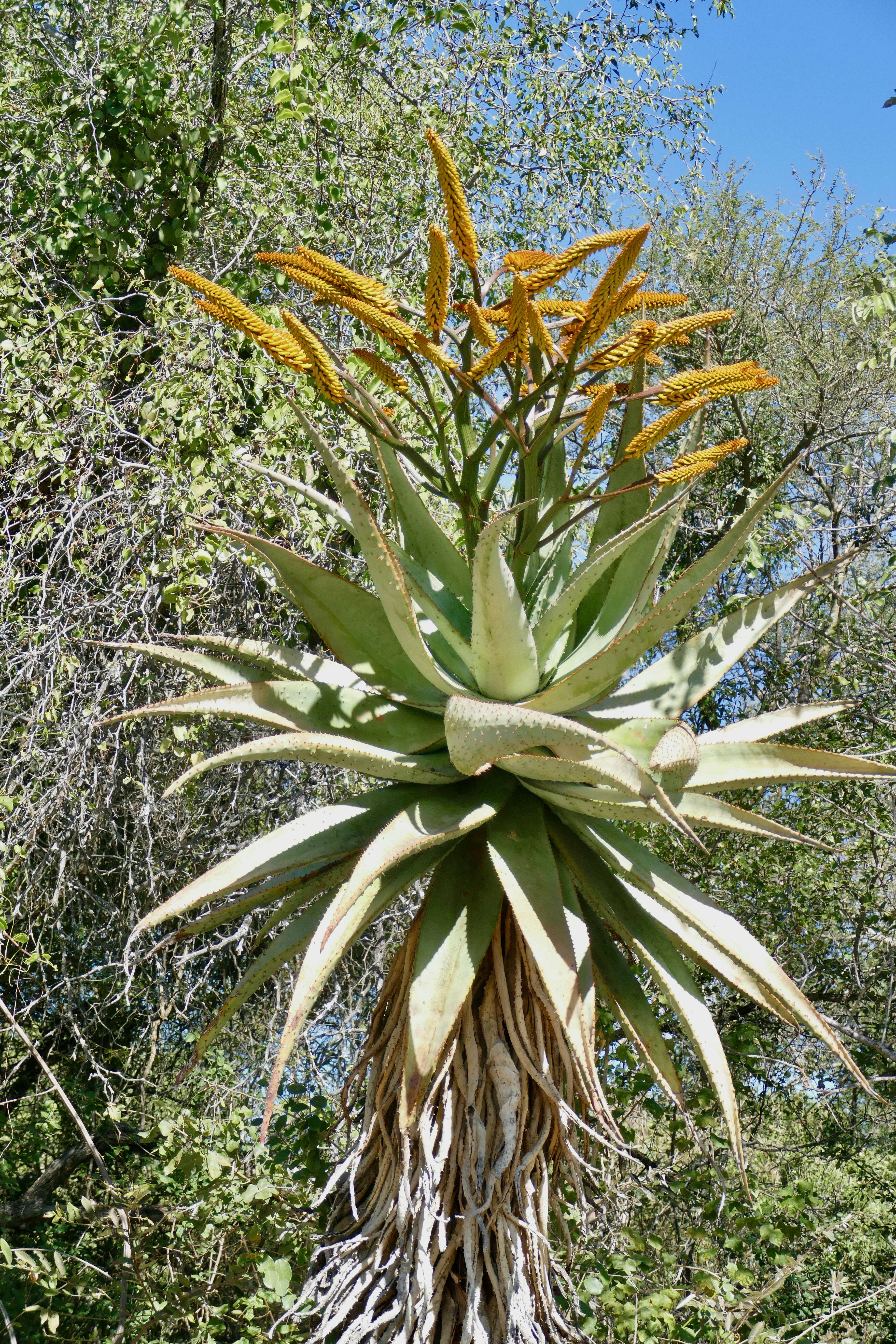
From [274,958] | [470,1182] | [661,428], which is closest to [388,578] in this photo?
[661,428]

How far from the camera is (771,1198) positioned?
4.76 meters

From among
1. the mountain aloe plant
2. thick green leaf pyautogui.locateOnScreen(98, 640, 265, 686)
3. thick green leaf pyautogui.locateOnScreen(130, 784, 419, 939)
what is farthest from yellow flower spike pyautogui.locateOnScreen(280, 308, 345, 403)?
thick green leaf pyautogui.locateOnScreen(130, 784, 419, 939)

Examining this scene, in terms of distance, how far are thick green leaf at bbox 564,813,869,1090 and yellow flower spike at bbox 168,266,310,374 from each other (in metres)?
1.02

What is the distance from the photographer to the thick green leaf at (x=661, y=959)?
1.92 metres

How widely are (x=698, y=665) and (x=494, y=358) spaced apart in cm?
70

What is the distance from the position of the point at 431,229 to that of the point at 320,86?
362 cm

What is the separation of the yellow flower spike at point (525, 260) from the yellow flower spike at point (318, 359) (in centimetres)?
38

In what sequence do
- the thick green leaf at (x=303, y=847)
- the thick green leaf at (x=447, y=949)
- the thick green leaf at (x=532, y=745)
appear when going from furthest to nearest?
1. the thick green leaf at (x=303, y=847)
2. the thick green leaf at (x=447, y=949)
3. the thick green leaf at (x=532, y=745)

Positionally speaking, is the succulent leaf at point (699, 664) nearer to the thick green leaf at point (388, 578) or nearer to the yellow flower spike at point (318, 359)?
the thick green leaf at point (388, 578)

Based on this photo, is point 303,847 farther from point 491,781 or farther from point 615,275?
point 615,275

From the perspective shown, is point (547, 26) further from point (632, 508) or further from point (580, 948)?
point (580, 948)

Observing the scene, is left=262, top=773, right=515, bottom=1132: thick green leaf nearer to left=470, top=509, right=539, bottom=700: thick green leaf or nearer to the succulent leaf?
left=470, top=509, right=539, bottom=700: thick green leaf

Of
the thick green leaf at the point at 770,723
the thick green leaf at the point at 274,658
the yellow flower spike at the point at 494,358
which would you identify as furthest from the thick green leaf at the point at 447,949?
the yellow flower spike at the point at 494,358

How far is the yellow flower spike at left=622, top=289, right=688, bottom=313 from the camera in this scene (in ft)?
7.25
